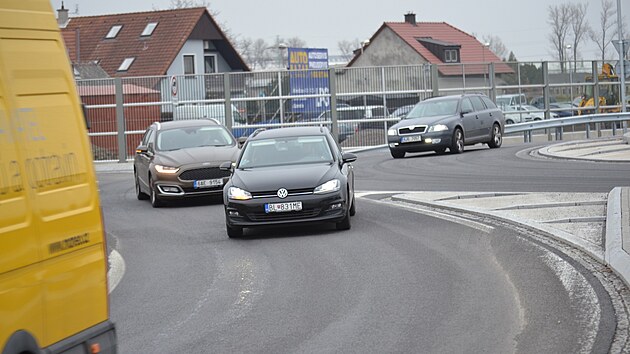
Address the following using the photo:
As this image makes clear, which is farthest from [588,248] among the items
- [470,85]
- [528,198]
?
[470,85]

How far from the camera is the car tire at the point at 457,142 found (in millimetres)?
31953

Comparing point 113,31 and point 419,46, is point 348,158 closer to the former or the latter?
point 113,31

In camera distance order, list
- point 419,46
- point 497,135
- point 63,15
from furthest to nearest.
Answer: point 419,46 < point 63,15 < point 497,135

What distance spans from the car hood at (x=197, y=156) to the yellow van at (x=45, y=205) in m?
14.0

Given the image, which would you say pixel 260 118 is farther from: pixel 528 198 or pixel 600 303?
pixel 600 303

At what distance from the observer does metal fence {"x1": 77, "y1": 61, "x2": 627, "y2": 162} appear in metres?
38.9

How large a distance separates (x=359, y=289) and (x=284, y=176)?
5005mm

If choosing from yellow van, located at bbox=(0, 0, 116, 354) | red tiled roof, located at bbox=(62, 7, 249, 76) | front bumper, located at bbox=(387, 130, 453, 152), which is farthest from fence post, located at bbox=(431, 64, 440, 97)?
yellow van, located at bbox=(0, 0, 116, 354)

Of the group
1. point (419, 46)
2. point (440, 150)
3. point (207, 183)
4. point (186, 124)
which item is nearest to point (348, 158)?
point (207, 183)

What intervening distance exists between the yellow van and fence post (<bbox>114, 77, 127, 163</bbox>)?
32.7 metres

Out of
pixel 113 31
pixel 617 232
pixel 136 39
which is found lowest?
pixel 617 232

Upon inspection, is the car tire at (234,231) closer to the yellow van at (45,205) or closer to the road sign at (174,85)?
the yellow van at (45,205)

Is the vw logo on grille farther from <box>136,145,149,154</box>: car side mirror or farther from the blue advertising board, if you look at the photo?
the blue advertising board

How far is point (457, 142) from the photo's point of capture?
32125mm
